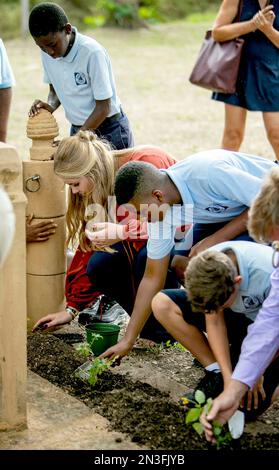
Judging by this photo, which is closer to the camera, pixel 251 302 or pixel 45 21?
pixel 251 302

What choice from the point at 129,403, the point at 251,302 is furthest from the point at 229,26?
the point at 129,403

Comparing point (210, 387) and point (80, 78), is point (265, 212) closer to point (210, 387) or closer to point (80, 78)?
point (210, 387)

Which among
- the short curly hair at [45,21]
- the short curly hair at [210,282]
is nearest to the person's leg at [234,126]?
the short curly hair at [45,21]

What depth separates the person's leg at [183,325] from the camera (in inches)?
157

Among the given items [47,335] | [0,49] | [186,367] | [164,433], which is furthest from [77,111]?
[164,433]

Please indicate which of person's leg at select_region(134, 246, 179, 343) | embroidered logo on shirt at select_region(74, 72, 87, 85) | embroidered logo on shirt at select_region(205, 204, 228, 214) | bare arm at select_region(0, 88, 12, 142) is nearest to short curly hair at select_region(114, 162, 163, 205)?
embroidered logo on shirt at select_region(205, 204, 228, 214)

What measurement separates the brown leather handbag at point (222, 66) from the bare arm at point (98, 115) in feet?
2.82

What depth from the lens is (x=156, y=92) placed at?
1283 cm

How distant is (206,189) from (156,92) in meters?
8.71

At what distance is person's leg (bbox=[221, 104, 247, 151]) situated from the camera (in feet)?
20.4

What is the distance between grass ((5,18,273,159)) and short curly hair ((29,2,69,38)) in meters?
3.64

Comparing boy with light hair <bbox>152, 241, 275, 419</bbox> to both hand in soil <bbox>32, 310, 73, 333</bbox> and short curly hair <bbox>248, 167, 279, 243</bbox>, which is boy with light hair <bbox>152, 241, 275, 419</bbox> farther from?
hand in soil <bbox>32, 310, 73, 333</bbox>

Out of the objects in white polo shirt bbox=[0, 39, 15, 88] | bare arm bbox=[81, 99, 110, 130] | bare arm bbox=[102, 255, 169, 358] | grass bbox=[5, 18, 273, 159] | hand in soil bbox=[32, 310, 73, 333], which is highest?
white polo shirt bbox=[0, 39, 15, 88]

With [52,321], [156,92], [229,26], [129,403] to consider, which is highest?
[229,26]
